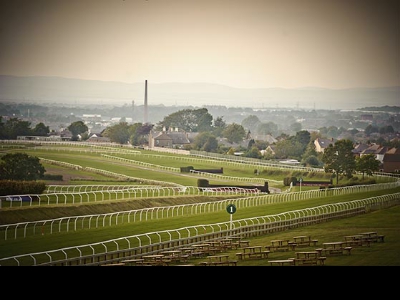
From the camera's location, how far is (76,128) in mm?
26406

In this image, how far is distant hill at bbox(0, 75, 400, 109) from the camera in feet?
77.4

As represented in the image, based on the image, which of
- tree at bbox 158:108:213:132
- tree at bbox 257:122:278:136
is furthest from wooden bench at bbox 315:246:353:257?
tree at bbox 257:122:278:136

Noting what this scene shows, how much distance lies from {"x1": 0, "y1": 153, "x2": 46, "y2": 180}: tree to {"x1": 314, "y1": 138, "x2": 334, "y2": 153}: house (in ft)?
27.4

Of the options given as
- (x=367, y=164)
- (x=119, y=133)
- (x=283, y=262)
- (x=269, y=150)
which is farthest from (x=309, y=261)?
(x=119, y=133)

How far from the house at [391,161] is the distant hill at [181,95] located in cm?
183

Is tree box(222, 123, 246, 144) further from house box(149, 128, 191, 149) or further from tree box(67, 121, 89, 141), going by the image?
tree box(67, 121, 89, 141)

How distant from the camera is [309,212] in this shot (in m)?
24.5

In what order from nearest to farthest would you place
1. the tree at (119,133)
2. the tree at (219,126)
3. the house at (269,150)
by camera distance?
1. the tree at (119,133)
2. the house at (269,150)
3. the tree at (219,126)

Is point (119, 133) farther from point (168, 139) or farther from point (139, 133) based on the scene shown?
point (168, 139)

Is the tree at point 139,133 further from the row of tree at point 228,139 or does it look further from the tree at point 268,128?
the tree at point 268,128

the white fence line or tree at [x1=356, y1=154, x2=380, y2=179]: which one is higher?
tree at [x1=356, y1=154, x2=380, y2=179]

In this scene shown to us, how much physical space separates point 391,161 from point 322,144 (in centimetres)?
210

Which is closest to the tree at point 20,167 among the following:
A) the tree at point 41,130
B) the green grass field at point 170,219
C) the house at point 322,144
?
the green grass field at point 170,219

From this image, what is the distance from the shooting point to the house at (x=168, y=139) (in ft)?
89.8
